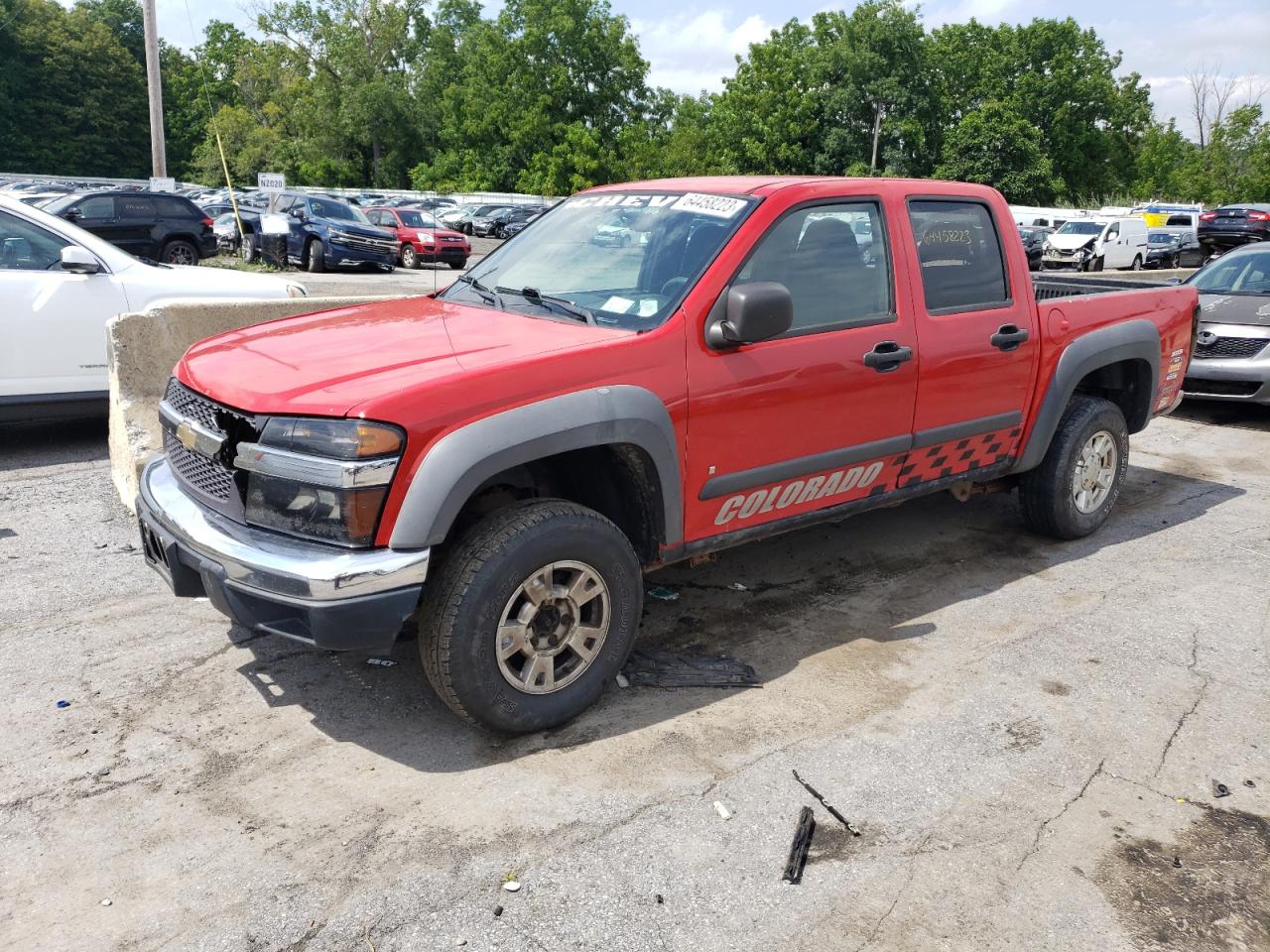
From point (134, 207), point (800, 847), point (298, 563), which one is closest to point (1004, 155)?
point (134, 207)

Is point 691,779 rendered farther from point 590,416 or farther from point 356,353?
point 356,353

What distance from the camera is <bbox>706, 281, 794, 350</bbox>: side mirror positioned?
3.75 metres

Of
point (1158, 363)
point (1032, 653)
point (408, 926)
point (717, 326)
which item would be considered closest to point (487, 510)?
point (717, 326)

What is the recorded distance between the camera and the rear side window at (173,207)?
18.3 m

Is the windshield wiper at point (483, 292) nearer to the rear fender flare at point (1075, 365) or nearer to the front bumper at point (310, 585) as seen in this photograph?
the front bumper at point (310, 585)

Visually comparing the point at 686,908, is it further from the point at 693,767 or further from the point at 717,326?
the point at 717,326

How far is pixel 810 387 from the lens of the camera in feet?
13.6

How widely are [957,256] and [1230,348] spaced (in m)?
5.56

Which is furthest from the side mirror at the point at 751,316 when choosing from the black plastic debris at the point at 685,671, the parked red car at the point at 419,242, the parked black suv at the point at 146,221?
the parked red car at the point at 419,242

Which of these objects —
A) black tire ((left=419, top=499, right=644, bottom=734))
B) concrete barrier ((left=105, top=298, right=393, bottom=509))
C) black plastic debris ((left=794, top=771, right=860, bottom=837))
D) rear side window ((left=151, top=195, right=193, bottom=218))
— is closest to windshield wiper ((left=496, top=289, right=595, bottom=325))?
black tire ((left=419, top=499, right=644, bottom=734))

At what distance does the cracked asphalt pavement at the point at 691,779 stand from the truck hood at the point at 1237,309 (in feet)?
15.8

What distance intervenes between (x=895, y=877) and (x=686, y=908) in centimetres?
61

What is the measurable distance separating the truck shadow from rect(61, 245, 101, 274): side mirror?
12.1ft

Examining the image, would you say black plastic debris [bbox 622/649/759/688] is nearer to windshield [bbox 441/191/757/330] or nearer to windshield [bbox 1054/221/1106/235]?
windshield [bbox 441/191/757/330]
